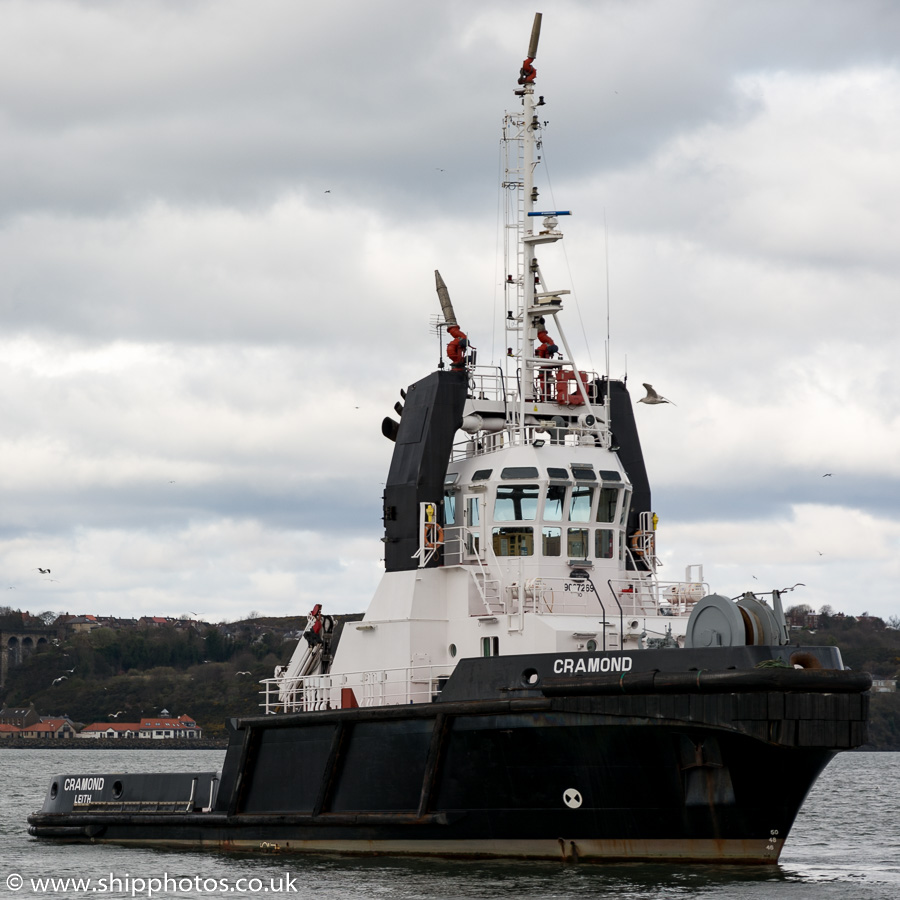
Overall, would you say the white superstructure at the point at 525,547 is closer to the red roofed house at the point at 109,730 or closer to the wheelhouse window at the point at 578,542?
the wheelhouse window at the point at 578,542

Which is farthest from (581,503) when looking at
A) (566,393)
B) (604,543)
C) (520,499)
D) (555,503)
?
(566,393)

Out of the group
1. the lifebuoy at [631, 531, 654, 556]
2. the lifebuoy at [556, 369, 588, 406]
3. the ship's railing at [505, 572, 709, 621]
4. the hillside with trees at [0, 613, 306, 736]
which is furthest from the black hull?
the hillside with trees at [0, 613, 306, 736]

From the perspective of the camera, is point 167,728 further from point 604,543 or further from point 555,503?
point 555,503

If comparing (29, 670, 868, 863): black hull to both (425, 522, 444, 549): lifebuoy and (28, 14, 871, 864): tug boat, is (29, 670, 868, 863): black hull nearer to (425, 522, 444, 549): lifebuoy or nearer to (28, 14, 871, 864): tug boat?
(28, 14, 871, 864): tug boat

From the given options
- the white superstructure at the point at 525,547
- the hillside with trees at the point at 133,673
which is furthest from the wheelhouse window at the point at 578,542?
the hillside with trees at the point at 133,673

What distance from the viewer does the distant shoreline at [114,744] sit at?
12125 centimetres

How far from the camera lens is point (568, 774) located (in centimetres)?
1939

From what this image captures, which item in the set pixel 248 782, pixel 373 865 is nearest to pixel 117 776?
pixel 248 782

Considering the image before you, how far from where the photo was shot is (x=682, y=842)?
62.2ft

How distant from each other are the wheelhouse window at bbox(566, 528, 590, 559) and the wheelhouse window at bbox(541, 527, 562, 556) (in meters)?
0.18

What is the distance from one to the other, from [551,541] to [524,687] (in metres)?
3.44

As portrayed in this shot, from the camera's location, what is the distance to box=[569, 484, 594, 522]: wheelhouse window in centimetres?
2295

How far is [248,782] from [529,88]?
11.5 meters

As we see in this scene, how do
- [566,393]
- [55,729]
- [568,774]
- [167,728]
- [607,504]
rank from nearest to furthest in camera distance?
[568,774] → [607,504] → [566,393] → [167,728] → [55,729]
